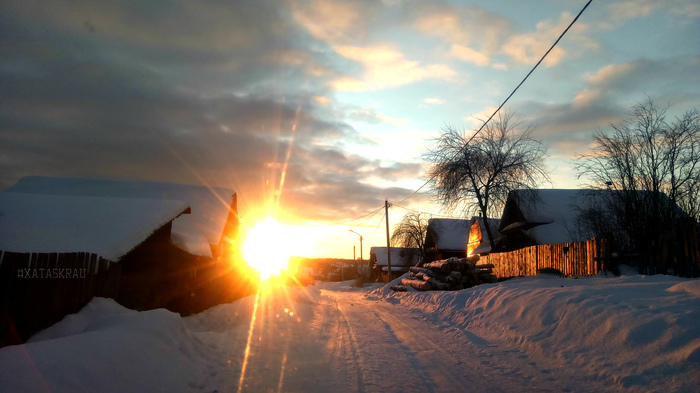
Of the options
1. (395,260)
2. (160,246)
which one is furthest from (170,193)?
(395,260)

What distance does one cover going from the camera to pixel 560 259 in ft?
57.1

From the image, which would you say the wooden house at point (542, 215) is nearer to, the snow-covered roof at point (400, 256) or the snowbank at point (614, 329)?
the snowbank at point (614, 329)

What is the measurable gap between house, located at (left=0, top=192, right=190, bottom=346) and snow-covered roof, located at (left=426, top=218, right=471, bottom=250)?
140 feet

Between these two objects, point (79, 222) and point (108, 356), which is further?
point (79, 222)

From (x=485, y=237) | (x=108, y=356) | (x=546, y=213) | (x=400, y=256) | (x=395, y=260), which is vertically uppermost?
(x=546, y=213)

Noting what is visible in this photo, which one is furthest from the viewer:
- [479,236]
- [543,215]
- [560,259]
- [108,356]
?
[479,236]

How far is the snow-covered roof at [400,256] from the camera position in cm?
6481

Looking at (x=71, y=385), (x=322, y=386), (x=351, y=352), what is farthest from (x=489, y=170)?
(x=71, y=385)

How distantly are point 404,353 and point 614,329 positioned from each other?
3.53m

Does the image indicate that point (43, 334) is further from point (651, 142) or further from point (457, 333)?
Answer: point (651, 142)

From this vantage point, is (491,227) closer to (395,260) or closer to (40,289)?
(395,260)

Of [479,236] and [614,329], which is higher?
[479,236]

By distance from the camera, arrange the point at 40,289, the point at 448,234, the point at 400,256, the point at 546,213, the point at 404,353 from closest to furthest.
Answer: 1. the point at 40,289
2. the point at 404,353
3. the point at 546,213
4. the point at 448,234
5. the point at 400,256

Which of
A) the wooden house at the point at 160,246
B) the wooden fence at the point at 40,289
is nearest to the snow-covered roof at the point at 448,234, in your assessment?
the wooden house at the point at 160,246
